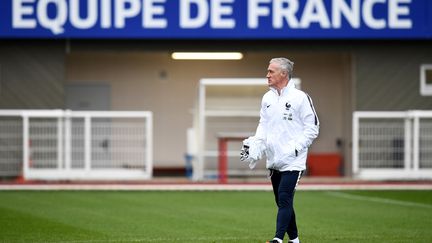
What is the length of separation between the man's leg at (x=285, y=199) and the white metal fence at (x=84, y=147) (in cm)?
1205

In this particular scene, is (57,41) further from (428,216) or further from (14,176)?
(428,216)

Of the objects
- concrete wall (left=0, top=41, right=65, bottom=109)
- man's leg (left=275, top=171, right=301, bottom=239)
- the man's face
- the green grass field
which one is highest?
concrete wall (left=0, top=41, right=65, bottom=109)

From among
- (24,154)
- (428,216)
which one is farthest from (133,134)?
(428,216)

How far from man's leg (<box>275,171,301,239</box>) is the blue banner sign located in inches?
530

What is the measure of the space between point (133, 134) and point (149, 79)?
4.68m

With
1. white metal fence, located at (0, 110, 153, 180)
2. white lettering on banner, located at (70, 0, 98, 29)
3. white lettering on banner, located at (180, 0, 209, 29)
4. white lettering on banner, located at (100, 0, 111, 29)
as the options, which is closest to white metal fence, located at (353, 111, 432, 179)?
white lettering on banner, located at (180, 0, 209, 29)

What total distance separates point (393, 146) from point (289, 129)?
13.3 metres

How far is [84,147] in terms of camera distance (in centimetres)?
2192

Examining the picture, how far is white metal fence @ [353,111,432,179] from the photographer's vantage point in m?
22.4

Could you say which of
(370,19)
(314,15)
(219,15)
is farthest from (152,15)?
(370,19)

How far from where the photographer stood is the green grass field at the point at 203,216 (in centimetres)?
1181

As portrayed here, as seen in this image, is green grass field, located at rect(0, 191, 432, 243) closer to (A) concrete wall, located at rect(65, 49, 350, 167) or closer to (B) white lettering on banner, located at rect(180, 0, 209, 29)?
(B) white lettering on banner, located at rect(180, 0, 209, 29)

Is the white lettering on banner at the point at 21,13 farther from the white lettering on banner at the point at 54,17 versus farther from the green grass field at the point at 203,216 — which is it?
the green grass field at the point at 203,216

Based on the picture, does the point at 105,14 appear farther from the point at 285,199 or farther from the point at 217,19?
the point at 285,199
